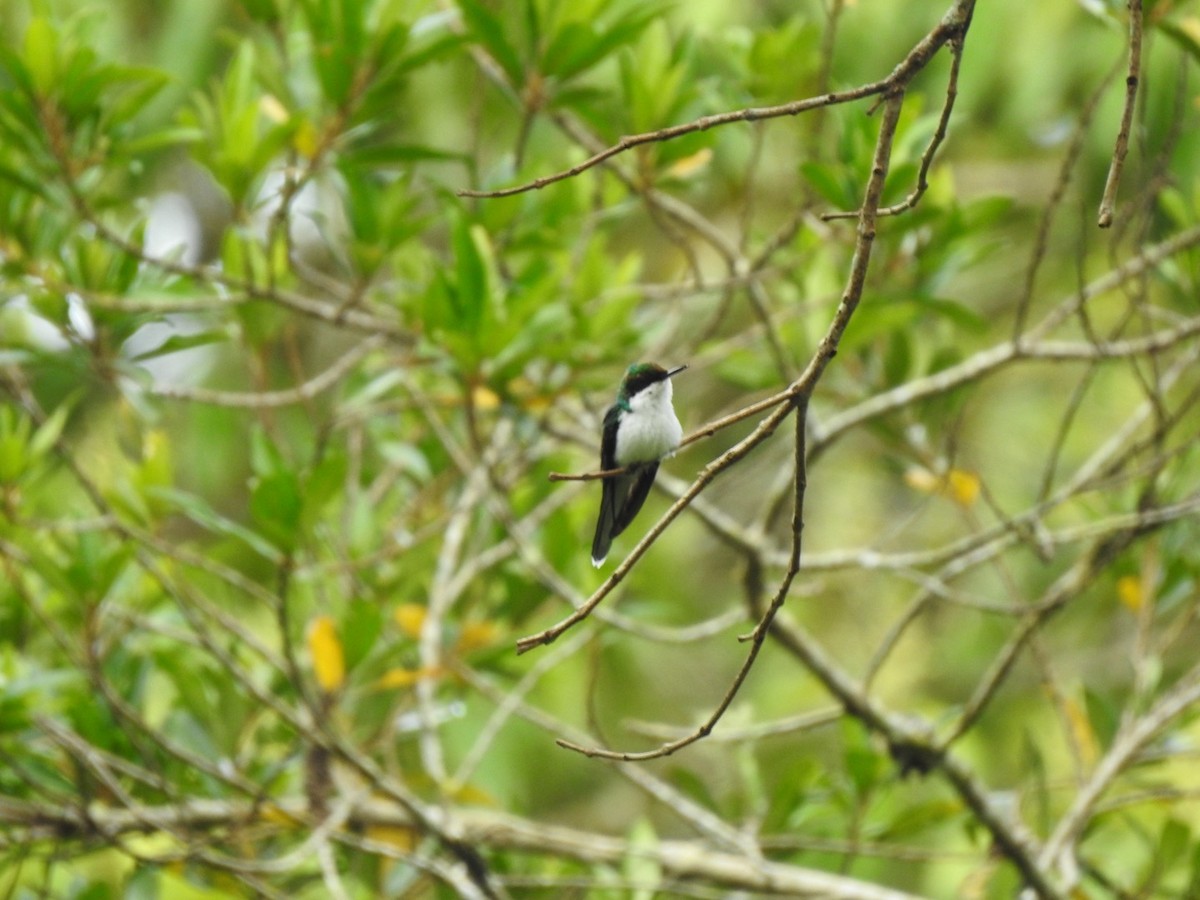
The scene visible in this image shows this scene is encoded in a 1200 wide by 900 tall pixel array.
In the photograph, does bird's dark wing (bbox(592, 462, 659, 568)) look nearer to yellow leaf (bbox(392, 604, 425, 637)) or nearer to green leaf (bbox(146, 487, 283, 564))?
green leaf (bbox(146, 487, 283, 564))

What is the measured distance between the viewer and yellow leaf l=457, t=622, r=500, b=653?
4027mm

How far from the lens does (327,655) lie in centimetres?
367

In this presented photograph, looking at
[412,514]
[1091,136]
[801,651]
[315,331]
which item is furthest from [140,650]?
[1091,136]

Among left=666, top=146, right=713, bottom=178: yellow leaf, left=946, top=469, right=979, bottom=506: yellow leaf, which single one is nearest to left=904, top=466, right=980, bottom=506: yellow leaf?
left=946, top=469, right=979, bottom=506: yellow leaf

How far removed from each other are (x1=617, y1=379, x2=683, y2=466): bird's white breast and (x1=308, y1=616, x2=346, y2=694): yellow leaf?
1.36m

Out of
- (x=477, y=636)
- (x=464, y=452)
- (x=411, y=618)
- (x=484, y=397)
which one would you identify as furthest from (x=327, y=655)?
(x=464, y=452)

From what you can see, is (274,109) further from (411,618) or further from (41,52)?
(411,618)

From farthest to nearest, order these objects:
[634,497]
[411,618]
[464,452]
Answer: [464,452] < [411,618] < [634,497]

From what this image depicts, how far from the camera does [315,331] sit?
7910 mm

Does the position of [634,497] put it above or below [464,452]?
below

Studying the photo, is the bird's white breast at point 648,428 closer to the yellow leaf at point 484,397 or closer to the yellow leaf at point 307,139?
the yellow leaf at point 484,397

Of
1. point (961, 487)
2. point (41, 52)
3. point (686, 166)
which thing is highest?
point (686, 166)

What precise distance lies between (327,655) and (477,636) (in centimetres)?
51

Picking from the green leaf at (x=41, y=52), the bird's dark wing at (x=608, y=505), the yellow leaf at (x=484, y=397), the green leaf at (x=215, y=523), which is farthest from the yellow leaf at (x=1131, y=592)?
the green leaf at (x=41, y=52)
